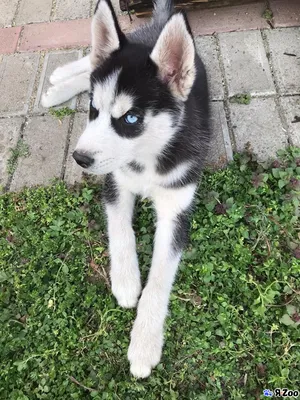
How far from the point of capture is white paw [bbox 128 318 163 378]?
2135 millimetres

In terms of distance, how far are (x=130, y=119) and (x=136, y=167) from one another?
0.43 metres

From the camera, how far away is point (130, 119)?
6.45 feet

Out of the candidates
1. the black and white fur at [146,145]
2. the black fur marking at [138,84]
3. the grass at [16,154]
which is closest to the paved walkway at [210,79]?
the grass at [16,154]

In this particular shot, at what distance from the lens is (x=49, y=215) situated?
275 cm

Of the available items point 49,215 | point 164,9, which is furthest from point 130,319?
point 164,9

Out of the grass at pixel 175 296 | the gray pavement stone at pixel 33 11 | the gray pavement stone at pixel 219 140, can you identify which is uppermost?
the gray pavement stone at pixel 33 11

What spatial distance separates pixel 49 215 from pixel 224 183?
1224mm

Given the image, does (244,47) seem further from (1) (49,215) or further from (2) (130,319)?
(2) (130,319)

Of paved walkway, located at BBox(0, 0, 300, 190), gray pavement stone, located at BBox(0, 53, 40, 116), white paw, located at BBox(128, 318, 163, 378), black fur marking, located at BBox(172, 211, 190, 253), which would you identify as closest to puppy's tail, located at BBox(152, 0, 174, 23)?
paved walkway, located at BBox(0, 0, 300, 190)

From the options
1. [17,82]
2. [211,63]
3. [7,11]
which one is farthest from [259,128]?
[7,11]

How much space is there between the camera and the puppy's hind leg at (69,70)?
336 cm

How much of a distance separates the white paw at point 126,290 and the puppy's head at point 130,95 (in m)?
0.71

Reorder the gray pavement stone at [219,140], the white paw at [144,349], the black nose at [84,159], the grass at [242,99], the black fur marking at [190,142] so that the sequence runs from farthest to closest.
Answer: the grass at [242,99]
the gray pavement stone at [219,140]
the black fur marking at [190,142]
the white paw at [144,349]
the black nose at [84,159]

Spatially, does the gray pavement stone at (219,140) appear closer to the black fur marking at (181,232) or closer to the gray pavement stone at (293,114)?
the gray pavement stone at (293,114)
